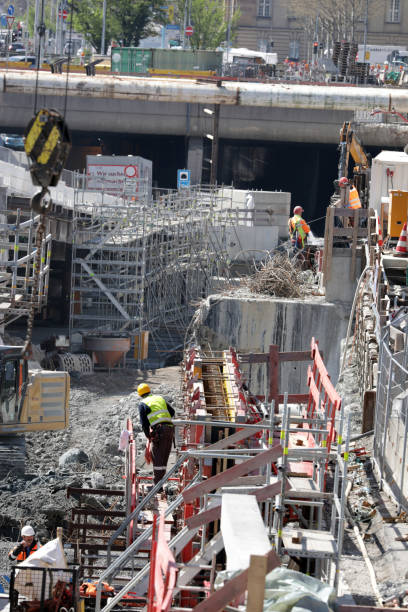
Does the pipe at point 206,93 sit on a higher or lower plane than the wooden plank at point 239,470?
higher

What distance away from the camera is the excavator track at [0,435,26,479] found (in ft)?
65.3

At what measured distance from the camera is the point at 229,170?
58094mm

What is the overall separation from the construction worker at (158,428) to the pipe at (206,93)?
37347 mm

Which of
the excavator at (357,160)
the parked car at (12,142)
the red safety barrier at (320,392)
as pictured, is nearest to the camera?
the red safety barrier at (320,392)

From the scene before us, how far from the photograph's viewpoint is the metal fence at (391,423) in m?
12.8

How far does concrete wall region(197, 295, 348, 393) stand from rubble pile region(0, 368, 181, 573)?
2.01m

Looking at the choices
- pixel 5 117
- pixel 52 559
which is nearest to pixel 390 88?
pixel 5 117

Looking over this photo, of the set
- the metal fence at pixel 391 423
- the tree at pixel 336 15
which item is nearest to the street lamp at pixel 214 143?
the tree at pixel 336 15

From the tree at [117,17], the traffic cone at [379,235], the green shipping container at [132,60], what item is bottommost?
the traffic cone at [379,235]

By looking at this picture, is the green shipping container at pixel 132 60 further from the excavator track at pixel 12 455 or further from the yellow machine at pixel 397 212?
the excavator track at pixel 12 455

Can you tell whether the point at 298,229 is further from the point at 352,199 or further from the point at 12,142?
the point at 12,142

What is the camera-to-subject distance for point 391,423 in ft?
46.5

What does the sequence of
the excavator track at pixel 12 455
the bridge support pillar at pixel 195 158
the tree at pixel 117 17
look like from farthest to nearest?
1. the tree at pixel 117 17
2. the bridge support pillar at pixel 195 158
3. the excavator track at pixel 12 455

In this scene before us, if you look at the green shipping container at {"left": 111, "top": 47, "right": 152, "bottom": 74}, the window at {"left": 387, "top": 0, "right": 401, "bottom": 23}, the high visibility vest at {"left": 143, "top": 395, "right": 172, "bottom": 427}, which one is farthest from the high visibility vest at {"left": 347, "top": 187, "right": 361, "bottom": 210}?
the window at {"left": 387, "top": 0, "right": 401, "bottom": 23}
